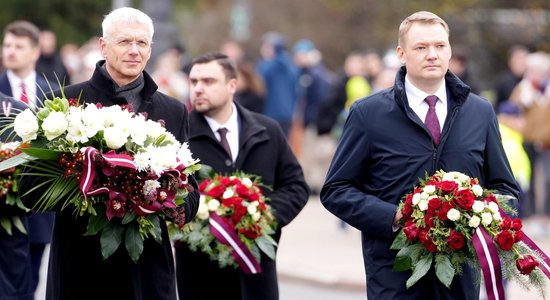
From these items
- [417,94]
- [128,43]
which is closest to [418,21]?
[417,94]

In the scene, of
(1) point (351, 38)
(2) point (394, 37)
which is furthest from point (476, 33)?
(1) point (351, 38)

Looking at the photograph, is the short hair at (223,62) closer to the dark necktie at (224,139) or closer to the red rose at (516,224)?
the dark necktie at (224,139)

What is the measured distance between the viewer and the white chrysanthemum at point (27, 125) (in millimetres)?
6230

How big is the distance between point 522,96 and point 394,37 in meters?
14.1

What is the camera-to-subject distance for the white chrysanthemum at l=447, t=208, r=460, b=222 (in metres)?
6.46

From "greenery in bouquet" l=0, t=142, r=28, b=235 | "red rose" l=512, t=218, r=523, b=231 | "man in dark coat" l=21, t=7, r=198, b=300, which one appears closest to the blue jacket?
"red rose" l=512, t=218, r=523, b=231

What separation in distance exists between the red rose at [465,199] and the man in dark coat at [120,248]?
4.49ft

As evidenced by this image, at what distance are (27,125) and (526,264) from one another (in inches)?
103

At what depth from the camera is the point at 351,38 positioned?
40.9 metres

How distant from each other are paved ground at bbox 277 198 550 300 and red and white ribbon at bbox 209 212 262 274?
467 centimetres

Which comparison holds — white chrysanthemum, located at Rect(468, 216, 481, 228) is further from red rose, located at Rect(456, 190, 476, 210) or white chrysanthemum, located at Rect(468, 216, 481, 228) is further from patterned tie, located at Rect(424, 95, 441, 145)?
patterned tie, located at Rect(424, 95, 441, 145)

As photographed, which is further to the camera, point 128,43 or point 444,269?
point 128,43

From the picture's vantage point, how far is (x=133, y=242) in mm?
6293

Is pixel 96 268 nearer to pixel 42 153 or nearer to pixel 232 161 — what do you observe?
pixel 42 153
